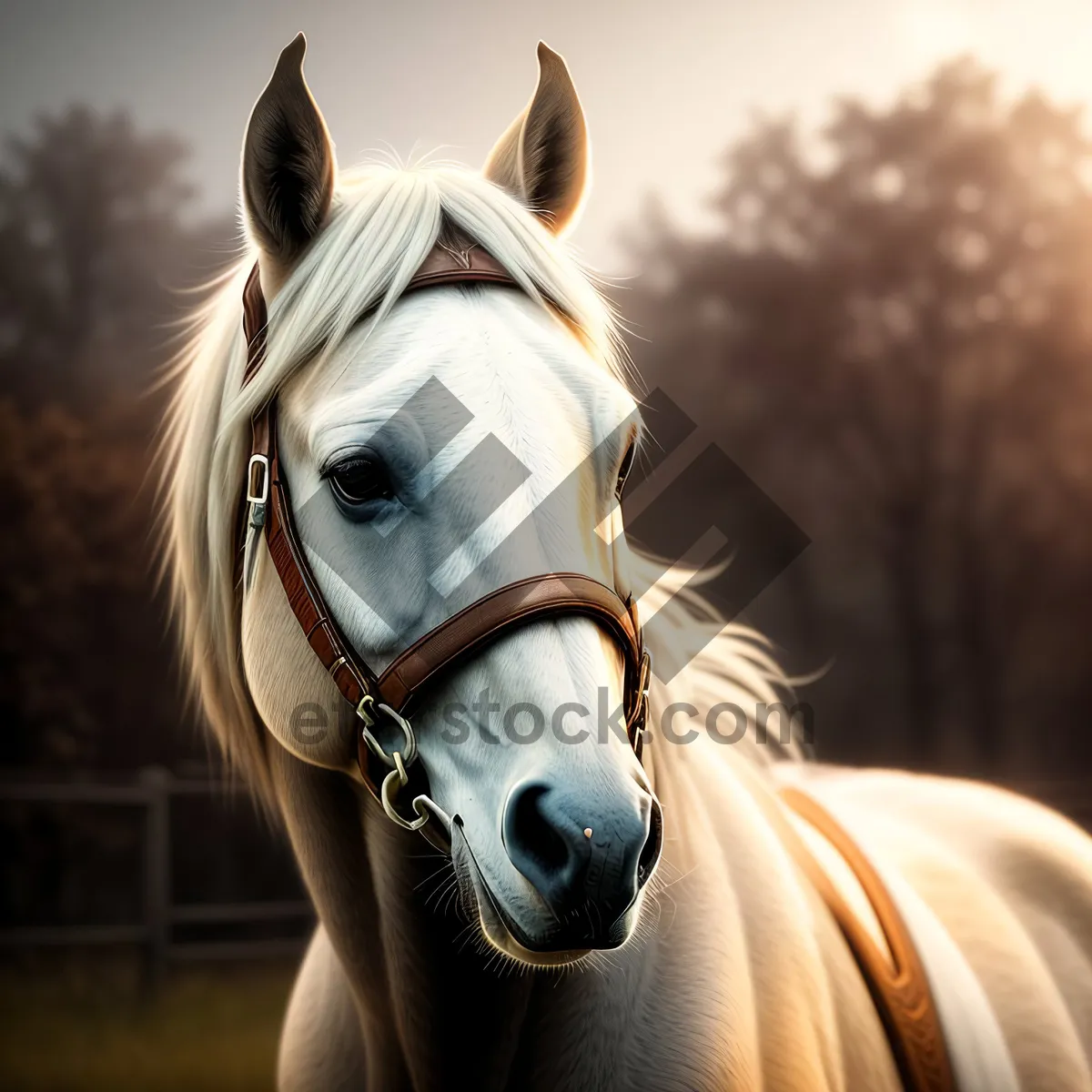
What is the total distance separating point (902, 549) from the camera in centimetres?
1331

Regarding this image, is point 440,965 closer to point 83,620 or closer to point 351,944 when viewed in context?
point 351,944

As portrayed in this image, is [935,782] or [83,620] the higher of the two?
[935,782]

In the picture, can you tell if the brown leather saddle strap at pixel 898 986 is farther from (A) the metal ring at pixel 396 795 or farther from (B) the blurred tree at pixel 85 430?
(B) the blurred tree at pixel 85 430

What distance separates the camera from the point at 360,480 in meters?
1.33

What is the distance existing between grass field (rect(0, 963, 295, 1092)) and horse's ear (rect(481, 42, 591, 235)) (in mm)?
5286

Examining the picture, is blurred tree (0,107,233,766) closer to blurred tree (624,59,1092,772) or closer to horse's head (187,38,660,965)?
blurred tree (624,59,1092,772)

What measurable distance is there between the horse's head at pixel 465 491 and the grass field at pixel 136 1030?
16.2ft

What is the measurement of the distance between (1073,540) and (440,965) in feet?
43.5

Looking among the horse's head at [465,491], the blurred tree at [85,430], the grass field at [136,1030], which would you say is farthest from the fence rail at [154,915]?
the horse's head at [465,491]

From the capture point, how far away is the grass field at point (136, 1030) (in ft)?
17.7

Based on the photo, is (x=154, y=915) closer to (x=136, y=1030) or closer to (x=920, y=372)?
(x=136, y=1030)

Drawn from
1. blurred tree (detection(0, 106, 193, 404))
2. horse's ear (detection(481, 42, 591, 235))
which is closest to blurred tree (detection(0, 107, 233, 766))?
blurred tree (detection(0, 106, 193, 404))

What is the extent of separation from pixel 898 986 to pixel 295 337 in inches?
59.4

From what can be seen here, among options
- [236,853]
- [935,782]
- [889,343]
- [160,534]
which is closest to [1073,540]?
[889,343]
